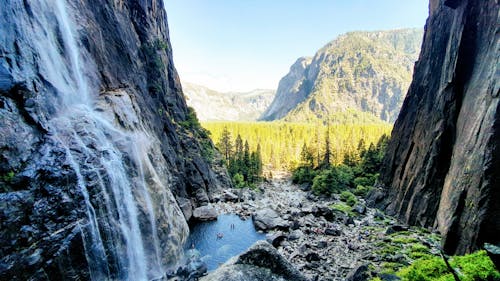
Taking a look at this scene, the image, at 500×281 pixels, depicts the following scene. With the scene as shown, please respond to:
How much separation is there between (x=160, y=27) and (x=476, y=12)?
4779 cm

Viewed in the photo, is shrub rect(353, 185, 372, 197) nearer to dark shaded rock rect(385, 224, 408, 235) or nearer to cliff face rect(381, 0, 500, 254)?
cliff face rect(381, 0, 500, 254)

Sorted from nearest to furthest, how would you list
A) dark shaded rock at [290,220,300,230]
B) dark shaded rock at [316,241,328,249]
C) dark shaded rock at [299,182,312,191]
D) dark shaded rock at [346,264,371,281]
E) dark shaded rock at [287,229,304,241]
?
dark shaded rock at [346,264,371,281] < dark shaded rock at [316,241,328,249] < dark shaded rock at [287,229,304,241] < dark shaded rock at [290,220,300,230] < dark shaded rock at [299,182,312,191]

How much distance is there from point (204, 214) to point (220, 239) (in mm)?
7434

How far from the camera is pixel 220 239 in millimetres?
33281

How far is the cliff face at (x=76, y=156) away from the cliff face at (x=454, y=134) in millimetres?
23875

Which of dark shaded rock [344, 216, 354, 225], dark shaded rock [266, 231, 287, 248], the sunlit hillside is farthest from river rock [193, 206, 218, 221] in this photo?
the sunlit hillside

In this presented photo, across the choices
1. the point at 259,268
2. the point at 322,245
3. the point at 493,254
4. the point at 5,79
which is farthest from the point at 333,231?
the point at 5,79

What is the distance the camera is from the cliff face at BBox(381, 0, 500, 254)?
1809 cm

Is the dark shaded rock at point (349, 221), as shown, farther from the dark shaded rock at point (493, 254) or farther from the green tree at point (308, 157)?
the green tree at point (308, 157)

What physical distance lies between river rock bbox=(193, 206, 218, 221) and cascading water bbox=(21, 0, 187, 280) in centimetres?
1486

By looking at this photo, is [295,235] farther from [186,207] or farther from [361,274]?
[186,207]

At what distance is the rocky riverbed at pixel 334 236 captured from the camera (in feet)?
71.4

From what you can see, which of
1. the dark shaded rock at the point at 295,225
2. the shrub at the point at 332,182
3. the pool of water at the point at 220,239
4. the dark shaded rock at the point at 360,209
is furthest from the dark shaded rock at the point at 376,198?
the pool of water at the point at 220,239

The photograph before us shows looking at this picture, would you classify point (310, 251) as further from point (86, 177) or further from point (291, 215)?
point (86, 177)
